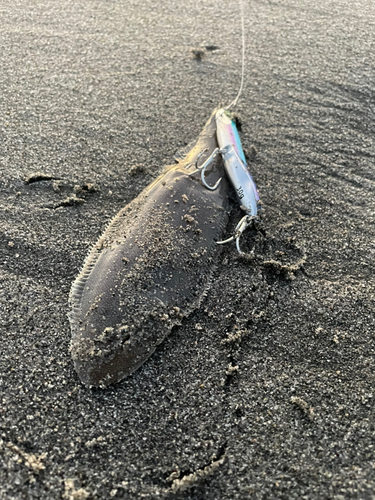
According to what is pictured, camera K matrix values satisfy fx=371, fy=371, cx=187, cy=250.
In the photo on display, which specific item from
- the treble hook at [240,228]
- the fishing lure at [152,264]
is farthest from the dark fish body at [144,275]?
the treble hook at [240,228]

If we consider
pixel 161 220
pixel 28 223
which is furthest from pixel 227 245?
pixel 28 223

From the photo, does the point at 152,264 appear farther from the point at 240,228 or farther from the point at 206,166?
the point at 206,166

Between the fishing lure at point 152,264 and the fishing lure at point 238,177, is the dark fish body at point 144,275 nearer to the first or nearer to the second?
the fishing lure at point 152,264

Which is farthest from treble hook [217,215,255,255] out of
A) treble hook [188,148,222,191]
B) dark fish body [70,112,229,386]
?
treble hook [188,148,222,191]

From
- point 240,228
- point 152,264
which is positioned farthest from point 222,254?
point 152,264

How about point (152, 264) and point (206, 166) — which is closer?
point (152, 264)

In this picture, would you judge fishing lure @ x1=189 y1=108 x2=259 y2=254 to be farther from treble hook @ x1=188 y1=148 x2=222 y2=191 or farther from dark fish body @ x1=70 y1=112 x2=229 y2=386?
dark fish body @ x1=70 y1=112 x2=229 y2=386

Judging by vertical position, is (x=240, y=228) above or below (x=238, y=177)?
below
